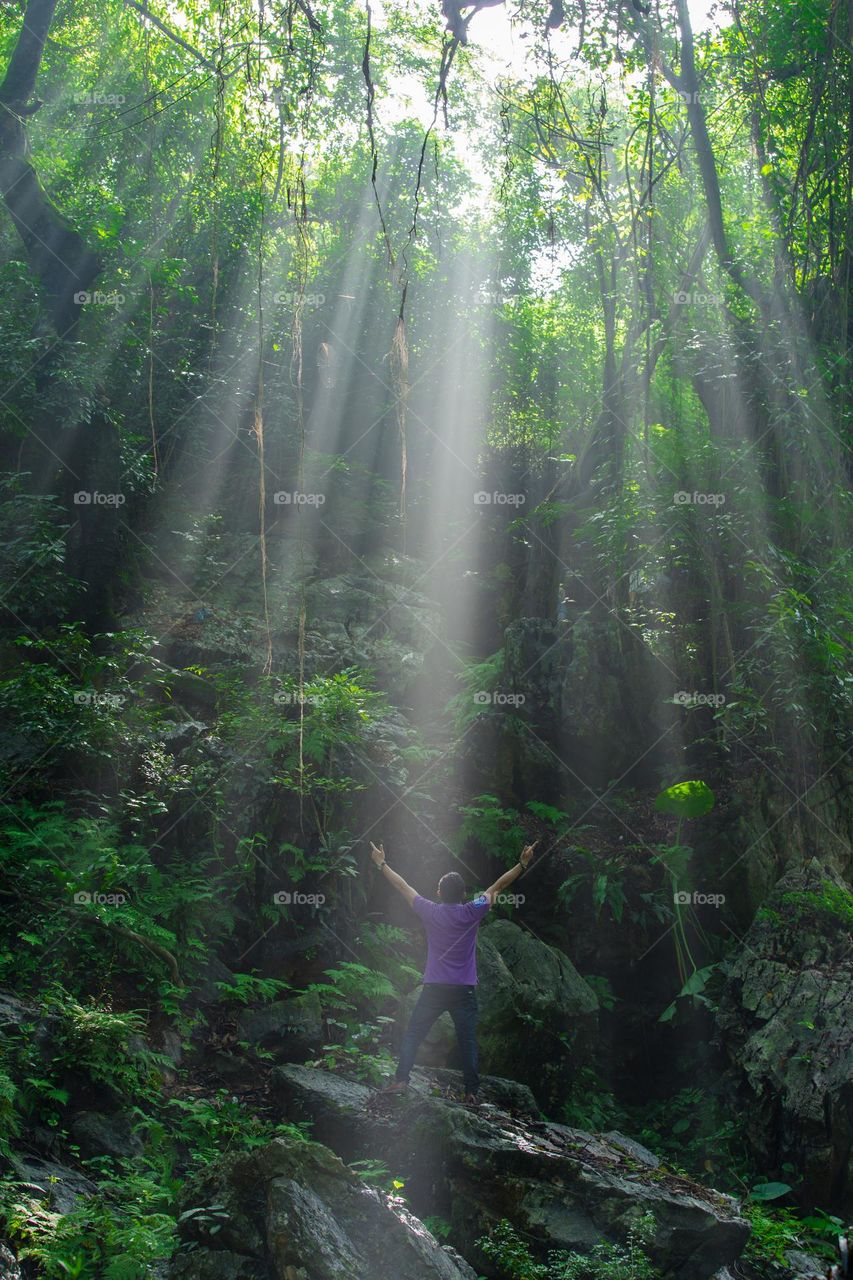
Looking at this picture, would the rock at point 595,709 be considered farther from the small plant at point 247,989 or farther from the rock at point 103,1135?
the rock at point 103,1135

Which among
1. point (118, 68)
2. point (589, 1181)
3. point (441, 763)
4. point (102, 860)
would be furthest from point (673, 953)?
point (118, 68)

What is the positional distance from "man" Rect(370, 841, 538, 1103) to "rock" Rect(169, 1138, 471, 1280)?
1694 mm

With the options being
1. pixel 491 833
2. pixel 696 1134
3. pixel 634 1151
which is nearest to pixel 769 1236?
pixel 634 1151

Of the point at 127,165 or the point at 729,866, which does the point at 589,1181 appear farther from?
the point at 127,165

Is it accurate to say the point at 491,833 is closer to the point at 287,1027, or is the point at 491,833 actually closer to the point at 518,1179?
the point at 287,1027

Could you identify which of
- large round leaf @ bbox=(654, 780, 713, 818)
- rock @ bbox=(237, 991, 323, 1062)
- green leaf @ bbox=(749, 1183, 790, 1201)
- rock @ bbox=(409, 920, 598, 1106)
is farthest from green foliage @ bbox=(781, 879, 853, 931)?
rock @ bbox=(237, 991, 323, 1062)

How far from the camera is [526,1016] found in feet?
26.3

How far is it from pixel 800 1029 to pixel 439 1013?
349cm

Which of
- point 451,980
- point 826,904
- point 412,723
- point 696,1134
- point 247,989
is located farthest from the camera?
point 412,723

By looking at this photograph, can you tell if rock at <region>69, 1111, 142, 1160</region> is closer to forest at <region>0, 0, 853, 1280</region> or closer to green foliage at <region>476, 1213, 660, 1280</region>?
forest at <region>0, 0, 853, 1280</region>

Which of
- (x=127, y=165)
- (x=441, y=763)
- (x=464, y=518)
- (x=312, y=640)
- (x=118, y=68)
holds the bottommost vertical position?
(x=441, y=763)

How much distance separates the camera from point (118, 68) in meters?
16.7

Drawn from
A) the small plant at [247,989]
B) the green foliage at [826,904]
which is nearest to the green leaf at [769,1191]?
the green foliage at [826,904]

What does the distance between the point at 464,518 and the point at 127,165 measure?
8.37 metres
